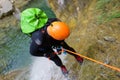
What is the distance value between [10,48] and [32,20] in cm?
976

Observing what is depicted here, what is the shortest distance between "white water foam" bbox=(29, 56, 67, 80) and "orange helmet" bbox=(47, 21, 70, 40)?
1.87 meters

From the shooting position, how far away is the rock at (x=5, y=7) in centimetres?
2060

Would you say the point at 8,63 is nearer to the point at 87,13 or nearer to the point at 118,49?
the point at 87,13

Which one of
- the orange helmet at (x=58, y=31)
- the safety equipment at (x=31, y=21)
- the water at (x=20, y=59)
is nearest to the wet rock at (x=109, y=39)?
the orange helmet at (x=58, y=31)

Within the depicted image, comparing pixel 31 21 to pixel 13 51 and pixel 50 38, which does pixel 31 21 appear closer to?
pixel 50 38

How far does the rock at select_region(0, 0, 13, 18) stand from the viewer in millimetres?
20602

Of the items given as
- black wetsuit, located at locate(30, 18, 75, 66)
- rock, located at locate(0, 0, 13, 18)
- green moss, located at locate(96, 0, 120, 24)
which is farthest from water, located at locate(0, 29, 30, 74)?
black wetsuit, located at locate(30, 18, 75, 66)

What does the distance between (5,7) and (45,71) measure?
44.4ft

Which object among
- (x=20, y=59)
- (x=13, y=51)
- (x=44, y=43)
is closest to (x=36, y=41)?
(x=44, y=43)

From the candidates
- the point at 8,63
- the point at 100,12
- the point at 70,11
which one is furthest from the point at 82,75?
the point at 8,63

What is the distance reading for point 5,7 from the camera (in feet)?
70.2

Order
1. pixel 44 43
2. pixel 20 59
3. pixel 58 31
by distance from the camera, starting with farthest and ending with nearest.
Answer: pixel 20 59 < pixel 44 43 < pixel 58 31

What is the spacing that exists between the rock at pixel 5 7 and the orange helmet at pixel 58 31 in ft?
51.6

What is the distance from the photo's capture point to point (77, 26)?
9195 mm
